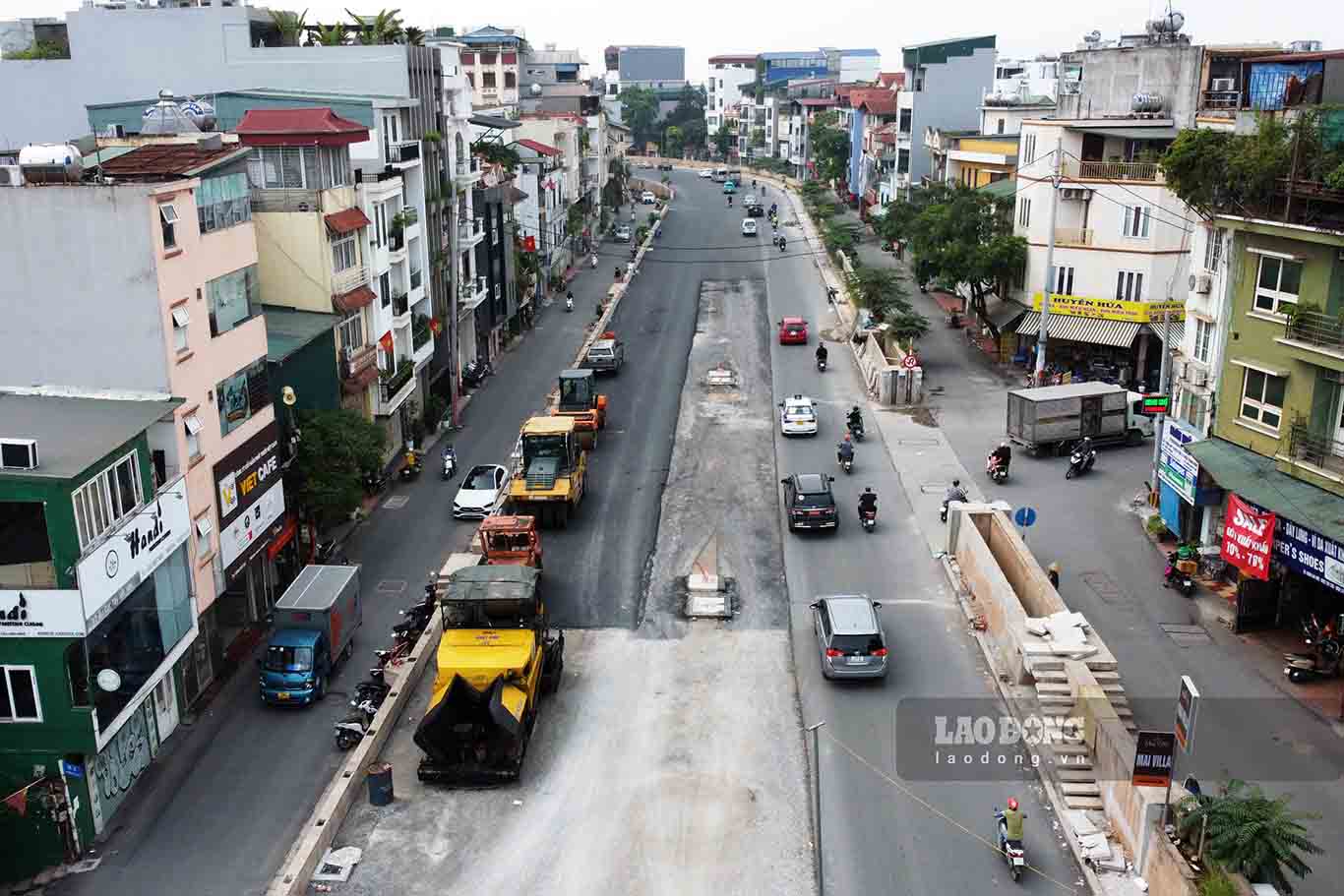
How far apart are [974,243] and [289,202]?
3727cm

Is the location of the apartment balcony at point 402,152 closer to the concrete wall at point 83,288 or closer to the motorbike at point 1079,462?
the concrete wall at point 83,288

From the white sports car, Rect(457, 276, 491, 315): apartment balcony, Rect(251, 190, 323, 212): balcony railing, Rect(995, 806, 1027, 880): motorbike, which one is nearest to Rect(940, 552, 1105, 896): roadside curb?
Rect(995, 806, 1027, 880): motorbike

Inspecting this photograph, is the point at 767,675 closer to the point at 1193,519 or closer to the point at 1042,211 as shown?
the point at 1193,519

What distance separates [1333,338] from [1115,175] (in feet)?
93.6

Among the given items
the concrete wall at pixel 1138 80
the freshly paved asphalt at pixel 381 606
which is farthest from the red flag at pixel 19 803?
the concrete wall at pixel 1138 80

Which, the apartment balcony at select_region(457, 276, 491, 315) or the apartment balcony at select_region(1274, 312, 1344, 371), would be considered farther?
the apartment balcony at select_region(457, 276, 491, 315)

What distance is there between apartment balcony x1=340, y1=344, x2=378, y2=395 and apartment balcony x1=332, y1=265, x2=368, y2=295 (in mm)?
2212

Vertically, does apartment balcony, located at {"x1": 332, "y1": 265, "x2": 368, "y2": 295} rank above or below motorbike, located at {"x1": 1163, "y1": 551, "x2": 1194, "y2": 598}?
above

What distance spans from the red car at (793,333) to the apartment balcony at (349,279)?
3275 cm

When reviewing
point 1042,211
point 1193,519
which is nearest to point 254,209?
point 1193,519

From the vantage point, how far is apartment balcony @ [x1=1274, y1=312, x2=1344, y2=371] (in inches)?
1201

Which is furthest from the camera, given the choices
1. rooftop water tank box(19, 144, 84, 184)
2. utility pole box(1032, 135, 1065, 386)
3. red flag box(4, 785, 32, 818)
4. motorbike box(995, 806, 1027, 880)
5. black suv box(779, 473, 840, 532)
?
utility pole box(1032, 135, 1065, 386)

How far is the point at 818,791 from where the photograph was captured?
26438mm

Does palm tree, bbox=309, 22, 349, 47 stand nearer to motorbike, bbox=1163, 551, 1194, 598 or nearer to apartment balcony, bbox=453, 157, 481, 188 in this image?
apartment balcony, bbox=453, 157, 481, 188
